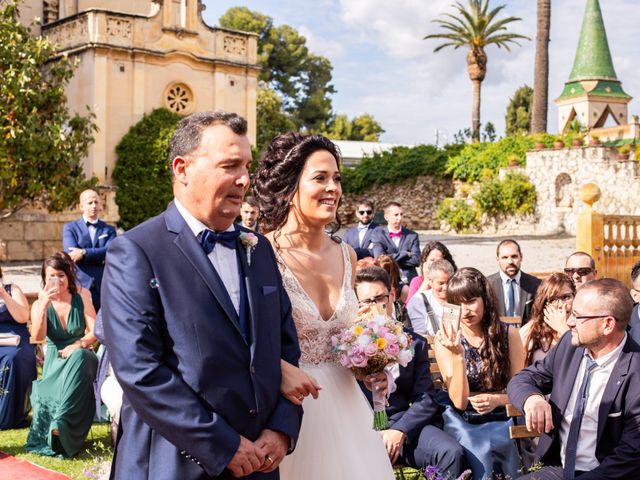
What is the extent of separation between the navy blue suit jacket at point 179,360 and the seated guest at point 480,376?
2.26 metres

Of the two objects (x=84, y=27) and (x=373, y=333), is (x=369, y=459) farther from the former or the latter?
(x=84, y=27)

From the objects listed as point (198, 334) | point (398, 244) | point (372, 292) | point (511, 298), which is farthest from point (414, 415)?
point (398, 244)

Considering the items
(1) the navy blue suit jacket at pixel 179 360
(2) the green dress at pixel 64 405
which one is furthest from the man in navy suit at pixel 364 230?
(1) the navy blue suit jacket at pixel 179 360

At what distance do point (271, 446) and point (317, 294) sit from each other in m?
1.08

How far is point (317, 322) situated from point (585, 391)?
5.71ft

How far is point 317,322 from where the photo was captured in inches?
151

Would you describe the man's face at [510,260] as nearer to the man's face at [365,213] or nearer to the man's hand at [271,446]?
the man's face at [365,213]

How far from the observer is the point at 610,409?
452 centimetres

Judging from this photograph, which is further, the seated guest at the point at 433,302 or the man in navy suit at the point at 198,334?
the seated guest at the point at 433,302

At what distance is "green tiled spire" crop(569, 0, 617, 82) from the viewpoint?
53250mm

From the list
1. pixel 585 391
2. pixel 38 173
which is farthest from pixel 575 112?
pixel 585 391

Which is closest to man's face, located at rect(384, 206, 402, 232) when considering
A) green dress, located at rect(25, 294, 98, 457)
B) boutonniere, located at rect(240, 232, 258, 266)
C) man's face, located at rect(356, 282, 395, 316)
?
green dress, located at rect(25, 294, 98, 457)

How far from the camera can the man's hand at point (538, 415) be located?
15.0ft

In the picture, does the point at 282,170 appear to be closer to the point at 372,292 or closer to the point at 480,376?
the point at 372,292
